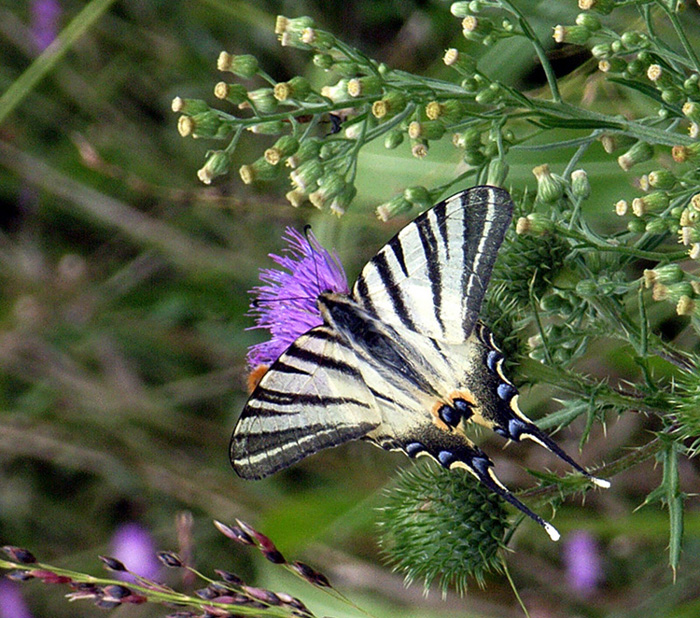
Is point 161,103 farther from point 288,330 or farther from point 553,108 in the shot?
point 553,108

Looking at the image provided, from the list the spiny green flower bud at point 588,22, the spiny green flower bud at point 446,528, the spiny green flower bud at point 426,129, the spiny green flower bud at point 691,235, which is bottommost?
the spiny green flower bud at point 446,528

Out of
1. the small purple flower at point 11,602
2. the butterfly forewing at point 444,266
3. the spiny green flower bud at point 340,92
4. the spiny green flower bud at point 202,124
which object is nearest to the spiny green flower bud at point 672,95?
the butterfly forewing at point 444,266

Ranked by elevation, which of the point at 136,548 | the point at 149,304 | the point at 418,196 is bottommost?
the point at 136,548

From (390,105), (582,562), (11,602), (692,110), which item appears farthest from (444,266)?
(11,602)

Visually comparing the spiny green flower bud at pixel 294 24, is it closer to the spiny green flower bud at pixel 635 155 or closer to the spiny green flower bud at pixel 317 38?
the spiny green flower bud at pixel 317 38

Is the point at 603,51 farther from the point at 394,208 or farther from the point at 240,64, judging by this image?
the point at 240,64

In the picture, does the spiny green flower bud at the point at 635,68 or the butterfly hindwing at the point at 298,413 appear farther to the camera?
the butterfly hindwing at the point at 298,413

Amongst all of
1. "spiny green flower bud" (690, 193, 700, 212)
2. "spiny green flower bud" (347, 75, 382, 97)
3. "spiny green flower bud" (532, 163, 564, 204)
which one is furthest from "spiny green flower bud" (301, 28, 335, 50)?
"spiny green flower bud" (690, 193, 700, 212)
